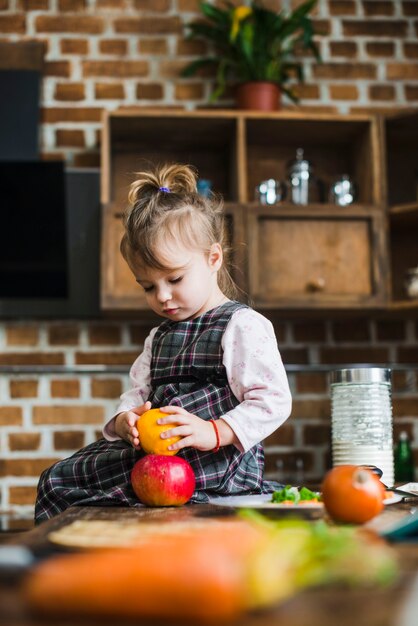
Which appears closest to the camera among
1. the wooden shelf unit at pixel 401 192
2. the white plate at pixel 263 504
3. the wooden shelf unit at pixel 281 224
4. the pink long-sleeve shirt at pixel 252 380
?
the white plate at pixel 263 504

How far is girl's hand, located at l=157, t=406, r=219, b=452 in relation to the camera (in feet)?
4.36

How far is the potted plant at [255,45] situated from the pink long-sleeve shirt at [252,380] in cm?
148

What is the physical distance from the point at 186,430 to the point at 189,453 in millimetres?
152

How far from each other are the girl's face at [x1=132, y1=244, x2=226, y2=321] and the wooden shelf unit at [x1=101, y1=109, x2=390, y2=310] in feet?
2.97

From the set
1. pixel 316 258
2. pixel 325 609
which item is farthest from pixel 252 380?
pixel 316 258

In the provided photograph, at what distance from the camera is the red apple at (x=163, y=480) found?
125 cm

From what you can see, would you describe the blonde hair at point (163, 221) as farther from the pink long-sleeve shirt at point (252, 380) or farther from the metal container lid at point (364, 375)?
the metal container lid at point (364, 375)

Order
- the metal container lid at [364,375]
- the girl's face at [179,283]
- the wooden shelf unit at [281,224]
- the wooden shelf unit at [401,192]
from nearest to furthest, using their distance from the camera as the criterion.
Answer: the girl's face at [179,283]
the metal container lid at [364,375]
the wooden shelf unit at [281,224]
the wooden shelf unit at [401,192]

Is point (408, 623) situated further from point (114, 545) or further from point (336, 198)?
point (336, 198)

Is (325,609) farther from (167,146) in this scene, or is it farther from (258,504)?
(167,146)

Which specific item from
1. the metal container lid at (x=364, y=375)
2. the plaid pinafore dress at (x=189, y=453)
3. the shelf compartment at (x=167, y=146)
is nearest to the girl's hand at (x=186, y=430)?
the plaid pinafore dress at (x=189, y=453)

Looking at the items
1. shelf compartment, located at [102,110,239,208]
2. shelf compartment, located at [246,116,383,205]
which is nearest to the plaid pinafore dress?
shelf compartment, located at [102,110,239,208]

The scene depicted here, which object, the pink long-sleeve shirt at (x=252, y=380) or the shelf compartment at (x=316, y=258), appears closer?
the pink long-sleeve shirt at (x=252, y=380)

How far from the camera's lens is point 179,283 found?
62.5 inches
